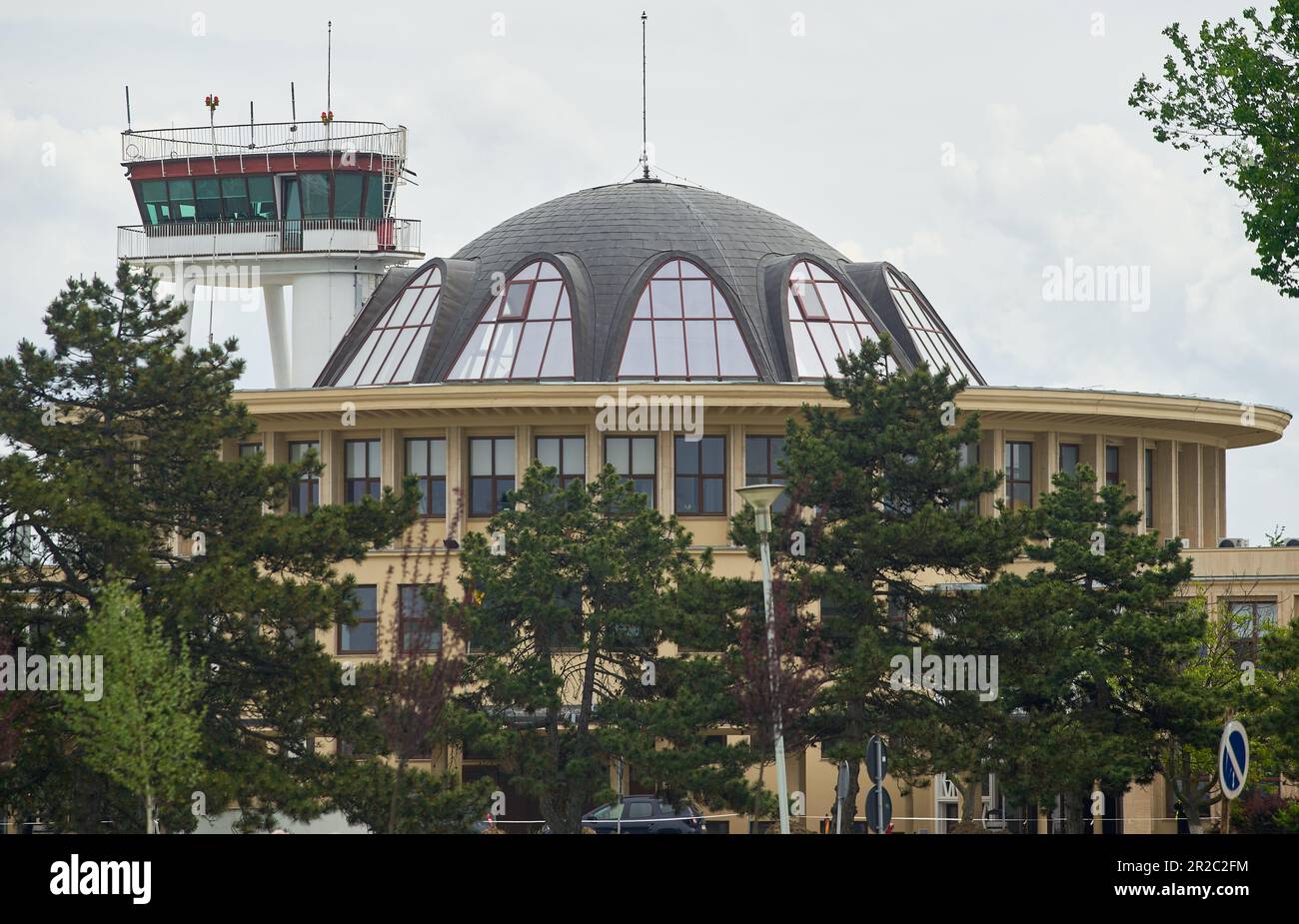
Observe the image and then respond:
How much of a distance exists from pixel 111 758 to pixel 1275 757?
21.8 m

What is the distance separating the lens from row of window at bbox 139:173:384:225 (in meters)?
75.3

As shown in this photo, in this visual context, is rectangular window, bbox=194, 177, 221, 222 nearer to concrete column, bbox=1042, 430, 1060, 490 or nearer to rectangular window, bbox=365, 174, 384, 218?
rectangular window, bbox=365, 174, 384, 218

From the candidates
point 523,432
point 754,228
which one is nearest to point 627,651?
point 523,432

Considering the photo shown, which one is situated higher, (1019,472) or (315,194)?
(315,194)

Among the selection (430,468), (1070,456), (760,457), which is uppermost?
(1070,456)

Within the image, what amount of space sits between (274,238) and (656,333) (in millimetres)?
20287

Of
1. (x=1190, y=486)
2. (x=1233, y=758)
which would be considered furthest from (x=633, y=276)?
(x=1233, y=758)

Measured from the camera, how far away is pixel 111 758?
113ft

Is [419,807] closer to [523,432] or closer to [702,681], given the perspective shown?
[702,681]

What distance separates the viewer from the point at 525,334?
61.0 m

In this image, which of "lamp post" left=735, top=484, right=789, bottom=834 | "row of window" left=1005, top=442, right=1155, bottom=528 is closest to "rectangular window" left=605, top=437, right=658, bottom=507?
"row of window" left=1005, top=442, right=1155, bottom=528

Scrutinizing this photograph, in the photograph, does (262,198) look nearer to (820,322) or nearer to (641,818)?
(820,322)

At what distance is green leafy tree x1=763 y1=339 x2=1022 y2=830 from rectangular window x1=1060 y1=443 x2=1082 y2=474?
1959cm

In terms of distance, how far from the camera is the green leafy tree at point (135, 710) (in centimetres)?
3369
